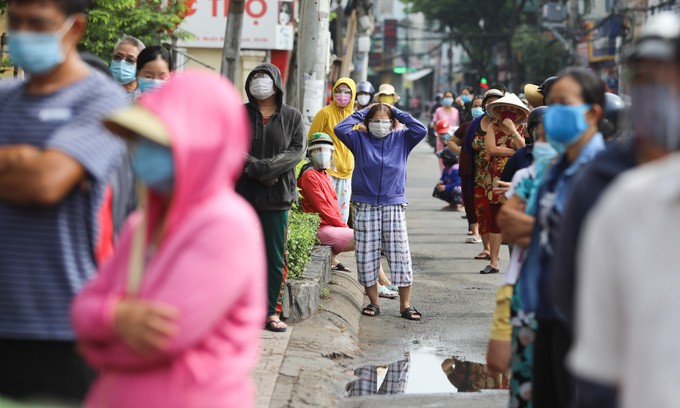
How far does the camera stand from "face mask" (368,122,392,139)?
1061 cm

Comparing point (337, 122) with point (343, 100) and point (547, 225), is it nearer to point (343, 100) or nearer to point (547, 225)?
point (343, 100)

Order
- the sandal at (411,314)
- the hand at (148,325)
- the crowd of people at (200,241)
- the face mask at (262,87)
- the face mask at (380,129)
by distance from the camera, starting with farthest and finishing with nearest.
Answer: the sandal at (411,314) < the face mask at (380,129) < the face mask at (262,87) < the hand at (148,325) < the crowd of people at (200,241)

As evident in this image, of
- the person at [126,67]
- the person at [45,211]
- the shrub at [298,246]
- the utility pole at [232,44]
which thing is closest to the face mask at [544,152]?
the person at [45,211]

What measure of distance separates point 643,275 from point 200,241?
1.17m

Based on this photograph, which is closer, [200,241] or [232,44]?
[200,241]

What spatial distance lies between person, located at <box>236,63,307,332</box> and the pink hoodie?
16.9ft

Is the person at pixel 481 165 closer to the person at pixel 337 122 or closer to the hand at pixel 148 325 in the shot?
the person at pixel 337 122

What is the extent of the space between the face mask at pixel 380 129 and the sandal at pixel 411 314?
1.46 m

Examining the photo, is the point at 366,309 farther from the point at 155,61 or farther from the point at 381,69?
the point at 381,69

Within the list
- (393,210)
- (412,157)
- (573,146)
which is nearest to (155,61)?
(573,146)

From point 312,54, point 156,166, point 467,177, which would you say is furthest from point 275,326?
point 312,54

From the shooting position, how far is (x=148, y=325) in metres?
3.44

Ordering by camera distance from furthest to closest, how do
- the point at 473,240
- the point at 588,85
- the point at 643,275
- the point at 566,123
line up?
1. the point at 473,240
2. the point at 588,85
3. the point at 566,123
4. the point at 643,275

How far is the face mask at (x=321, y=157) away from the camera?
11898mm
